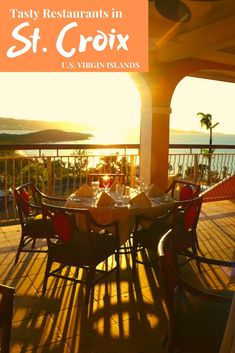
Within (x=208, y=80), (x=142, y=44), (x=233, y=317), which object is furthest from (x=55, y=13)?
(x=208, y=80)

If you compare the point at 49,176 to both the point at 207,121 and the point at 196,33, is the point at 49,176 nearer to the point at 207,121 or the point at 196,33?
the point at 196,33

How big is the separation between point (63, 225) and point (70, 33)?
2.00 metres

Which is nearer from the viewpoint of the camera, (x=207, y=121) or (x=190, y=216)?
(x=190, y=216)

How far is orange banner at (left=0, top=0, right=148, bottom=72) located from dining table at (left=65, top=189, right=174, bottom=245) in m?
1.44

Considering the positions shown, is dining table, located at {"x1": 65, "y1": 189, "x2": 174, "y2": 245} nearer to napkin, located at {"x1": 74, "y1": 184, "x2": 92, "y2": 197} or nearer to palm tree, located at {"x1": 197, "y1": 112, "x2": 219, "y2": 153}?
napkin, located at {"x1": 74, "y1": 184, "x2": 92, "y2": 197}

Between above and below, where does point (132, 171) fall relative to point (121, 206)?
above

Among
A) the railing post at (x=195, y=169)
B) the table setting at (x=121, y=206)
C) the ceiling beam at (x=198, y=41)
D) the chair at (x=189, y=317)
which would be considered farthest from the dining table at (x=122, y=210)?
the railing post at (x=195, y=169)

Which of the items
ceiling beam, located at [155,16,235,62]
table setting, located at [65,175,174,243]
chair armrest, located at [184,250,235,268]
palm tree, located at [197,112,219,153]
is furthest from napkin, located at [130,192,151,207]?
palm tree, located at [197,112,219,153]

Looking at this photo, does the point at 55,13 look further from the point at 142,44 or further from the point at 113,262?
the point at 113,262

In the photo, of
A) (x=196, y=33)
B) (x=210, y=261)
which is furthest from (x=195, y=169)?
(x=210, y=261)

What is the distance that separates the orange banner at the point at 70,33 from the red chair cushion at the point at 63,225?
168cm

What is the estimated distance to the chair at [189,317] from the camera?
148 centimetres

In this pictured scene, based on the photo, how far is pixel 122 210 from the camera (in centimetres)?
293

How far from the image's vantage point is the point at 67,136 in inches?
964
